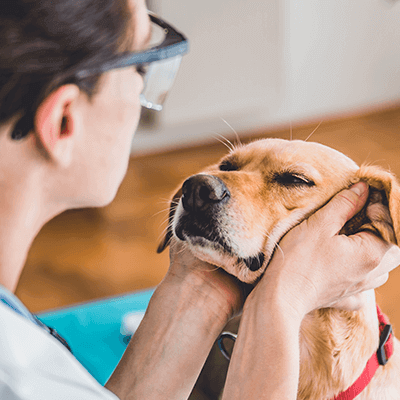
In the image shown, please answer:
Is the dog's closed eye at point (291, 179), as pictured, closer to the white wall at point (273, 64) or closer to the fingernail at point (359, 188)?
the fingernail at point (359, 188)

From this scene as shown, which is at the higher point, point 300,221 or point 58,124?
point 58,124

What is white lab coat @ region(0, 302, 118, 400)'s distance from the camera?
21.2 inches

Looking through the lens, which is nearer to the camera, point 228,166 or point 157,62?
point 157,62

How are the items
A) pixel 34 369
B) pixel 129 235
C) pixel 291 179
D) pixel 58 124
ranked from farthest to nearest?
pixel 129 235 < pixel 291 179 < pixel 58 124 < pixel 34 369

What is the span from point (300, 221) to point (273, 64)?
111 inches

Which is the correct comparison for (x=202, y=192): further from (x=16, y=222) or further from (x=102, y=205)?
(x=16, y=222)

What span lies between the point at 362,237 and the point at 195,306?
0.38 meters

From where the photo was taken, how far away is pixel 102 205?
854mm

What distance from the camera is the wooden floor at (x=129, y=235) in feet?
8.05

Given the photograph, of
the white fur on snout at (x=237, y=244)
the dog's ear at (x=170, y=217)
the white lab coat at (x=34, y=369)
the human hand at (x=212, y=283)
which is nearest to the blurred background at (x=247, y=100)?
the dog's ear at (x=170, y=217)

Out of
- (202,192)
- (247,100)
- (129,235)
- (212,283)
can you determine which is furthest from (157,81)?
(247,100)

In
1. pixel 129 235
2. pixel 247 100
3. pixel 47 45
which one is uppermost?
pixel 47 45

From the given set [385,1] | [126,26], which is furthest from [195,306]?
[385,1]

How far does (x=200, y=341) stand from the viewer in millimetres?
977
